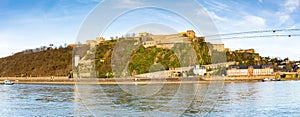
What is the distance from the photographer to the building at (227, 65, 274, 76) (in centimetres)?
6718

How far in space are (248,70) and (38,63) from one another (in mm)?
51699

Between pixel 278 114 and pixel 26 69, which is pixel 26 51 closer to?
pixel 26 69

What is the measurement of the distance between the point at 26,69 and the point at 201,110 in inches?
3203

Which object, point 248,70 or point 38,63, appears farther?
point 38,63

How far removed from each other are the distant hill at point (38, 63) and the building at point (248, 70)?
34881 mm

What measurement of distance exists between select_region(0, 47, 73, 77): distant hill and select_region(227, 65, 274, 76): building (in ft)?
114

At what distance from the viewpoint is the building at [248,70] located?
220 ft

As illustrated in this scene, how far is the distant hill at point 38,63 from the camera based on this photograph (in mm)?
85562

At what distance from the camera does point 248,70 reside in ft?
227

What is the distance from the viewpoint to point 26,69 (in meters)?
89.2

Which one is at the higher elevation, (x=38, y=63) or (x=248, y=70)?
(x=38, y=63)

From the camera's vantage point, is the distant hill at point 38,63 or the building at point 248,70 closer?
the building at point 248,70

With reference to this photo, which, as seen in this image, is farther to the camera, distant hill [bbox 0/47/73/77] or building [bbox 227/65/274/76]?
distant hill [bbox 0/47/73/77]

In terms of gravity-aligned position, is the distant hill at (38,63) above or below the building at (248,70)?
above
